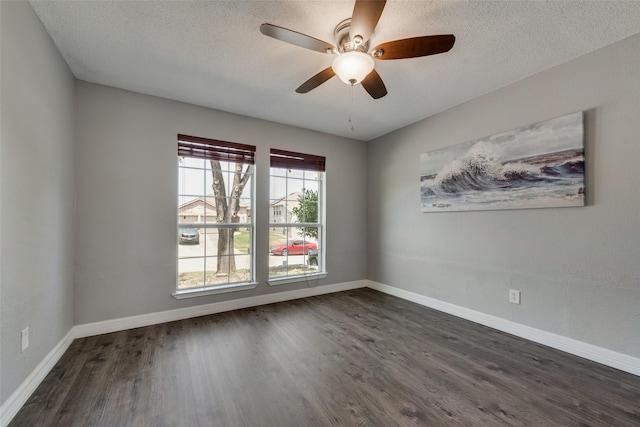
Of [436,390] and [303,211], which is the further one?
[303,211]

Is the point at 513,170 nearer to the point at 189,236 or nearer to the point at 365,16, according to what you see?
the point at 365,16

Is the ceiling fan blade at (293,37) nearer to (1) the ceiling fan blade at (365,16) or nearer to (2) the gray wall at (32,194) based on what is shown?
(1) the ceiling fan blade at (365,16)

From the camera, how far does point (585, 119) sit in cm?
225

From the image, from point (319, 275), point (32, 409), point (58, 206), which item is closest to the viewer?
point (32, 409)

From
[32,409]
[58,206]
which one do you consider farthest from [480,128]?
[32,409]

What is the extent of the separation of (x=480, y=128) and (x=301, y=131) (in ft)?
7.48

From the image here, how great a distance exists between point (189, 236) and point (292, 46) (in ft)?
7.67

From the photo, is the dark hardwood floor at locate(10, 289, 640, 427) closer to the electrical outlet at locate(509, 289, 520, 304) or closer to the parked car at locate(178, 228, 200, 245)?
the electrical outlet at locate(509, 289, 520, 304)

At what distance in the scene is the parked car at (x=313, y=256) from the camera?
4129 millimetres

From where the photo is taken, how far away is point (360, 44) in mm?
1767

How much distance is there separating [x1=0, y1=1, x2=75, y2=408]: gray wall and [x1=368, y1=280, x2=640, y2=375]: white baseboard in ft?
12.3

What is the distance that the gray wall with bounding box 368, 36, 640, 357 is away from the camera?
2057mm

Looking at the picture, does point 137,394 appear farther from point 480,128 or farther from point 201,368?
point 480,128

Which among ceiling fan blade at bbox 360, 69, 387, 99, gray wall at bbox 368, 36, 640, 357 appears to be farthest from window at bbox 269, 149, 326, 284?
ceiling fan blade at bbox 360, 69, 387, 99
